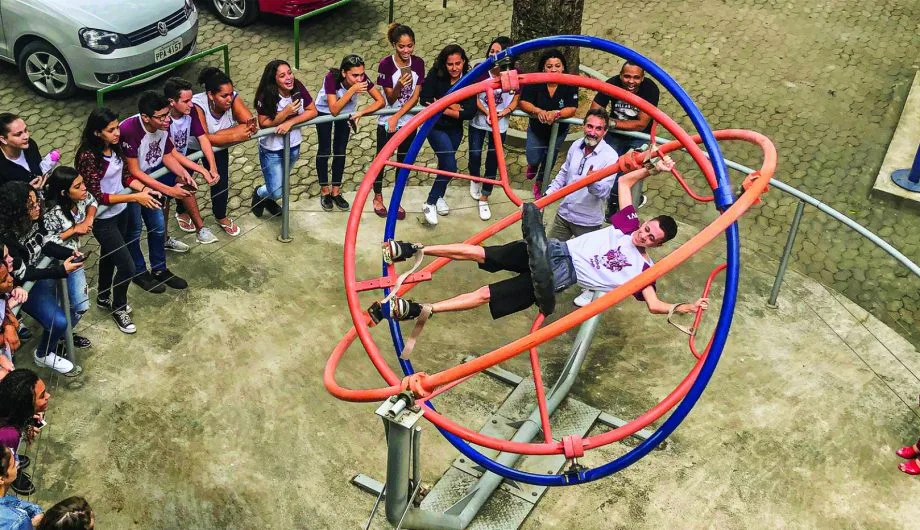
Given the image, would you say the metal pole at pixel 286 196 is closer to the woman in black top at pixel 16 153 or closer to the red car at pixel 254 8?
the woman in black top at pixel 16 153

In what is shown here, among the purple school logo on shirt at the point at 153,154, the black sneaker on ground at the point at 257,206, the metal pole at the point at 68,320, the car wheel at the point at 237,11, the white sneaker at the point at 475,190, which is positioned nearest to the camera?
the metal pole at the point at 68,320

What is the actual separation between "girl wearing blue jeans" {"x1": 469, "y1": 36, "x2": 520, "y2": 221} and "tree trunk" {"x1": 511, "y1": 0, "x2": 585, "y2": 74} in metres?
1.43

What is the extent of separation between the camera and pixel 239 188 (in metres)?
9.36

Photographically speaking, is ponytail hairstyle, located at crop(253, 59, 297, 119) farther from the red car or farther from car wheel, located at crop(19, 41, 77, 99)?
the red car

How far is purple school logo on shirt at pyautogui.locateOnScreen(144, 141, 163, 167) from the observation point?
23.5ft

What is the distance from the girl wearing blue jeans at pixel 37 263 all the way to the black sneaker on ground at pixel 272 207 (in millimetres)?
2204

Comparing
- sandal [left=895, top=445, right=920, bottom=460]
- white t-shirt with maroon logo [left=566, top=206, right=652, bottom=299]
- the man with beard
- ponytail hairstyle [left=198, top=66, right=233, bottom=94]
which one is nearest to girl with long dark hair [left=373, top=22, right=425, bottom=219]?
ponytail hairstyle [left=198, top=66, right=233, bottom=94]

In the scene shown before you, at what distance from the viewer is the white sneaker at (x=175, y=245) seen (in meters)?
8.10

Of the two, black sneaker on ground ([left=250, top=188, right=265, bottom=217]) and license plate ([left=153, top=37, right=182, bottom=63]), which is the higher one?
license plate ([left=153, top=37, right=182, bottom=63])

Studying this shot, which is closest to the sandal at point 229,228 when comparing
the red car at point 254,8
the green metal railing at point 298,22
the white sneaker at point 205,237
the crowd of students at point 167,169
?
the crowd of students at point 167,169

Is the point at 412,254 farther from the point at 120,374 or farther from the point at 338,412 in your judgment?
the point at 120,374

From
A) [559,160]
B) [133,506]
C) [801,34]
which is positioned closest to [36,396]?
[133,506]

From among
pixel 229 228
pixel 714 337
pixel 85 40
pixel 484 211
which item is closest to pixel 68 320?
pixel 229 228

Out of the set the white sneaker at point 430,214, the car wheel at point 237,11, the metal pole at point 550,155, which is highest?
the metal pole at point 550,155
